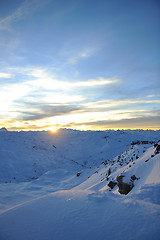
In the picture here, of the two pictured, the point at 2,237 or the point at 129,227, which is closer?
the point at 129,227

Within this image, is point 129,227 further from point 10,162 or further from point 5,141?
point 5,141

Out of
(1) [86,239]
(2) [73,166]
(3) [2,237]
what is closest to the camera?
(1) [86,239]

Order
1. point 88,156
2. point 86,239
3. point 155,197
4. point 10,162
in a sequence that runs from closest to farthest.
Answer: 1. point 86,239
2. point 155,197
3. point 10,162
4. point 88,156

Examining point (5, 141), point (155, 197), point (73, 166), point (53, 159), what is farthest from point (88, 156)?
point (155, 197)

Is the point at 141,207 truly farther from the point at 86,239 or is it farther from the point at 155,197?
the point at 86,239

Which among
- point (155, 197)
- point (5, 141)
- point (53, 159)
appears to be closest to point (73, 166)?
point (53, 159)

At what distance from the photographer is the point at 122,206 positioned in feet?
8.70

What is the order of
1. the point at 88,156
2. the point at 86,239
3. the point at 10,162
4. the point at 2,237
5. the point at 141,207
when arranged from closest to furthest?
the point at 86,239 < the point at 2,237 < the point at 141,207 < the point at 10,162 < the point at 88,156

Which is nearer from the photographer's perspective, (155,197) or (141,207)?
(141,207)

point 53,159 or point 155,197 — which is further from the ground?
point 155,197

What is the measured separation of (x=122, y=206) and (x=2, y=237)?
2034mm

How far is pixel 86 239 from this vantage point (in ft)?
6.56

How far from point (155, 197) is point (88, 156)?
15546 mm

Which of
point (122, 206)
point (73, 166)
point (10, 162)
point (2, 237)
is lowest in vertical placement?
point (73, 166)
